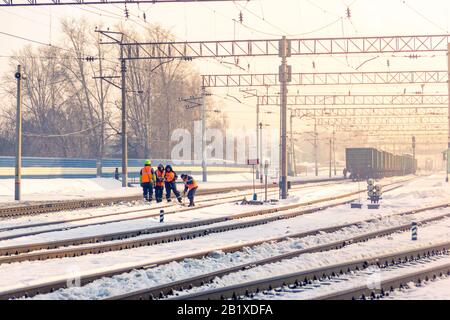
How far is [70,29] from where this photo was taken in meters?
61.5

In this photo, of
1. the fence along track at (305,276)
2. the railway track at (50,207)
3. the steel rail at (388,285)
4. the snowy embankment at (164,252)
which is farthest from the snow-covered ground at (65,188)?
the steel rail at (388,285)

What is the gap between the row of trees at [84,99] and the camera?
62781mm

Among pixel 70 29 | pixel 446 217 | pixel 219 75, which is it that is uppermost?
pixel 70 29

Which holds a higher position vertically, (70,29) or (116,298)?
(70,29)

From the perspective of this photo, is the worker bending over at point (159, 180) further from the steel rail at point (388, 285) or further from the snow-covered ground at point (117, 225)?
the steel rail at point (388, 285)

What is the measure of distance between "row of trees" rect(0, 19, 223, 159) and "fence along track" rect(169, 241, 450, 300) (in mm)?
→ 49173

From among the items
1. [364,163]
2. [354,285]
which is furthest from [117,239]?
[364,163]

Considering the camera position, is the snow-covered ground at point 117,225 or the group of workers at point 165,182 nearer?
the snow-covered ground at point 117,225

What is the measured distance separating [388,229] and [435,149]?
162 m

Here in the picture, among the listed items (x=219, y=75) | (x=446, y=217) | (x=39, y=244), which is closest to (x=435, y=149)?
(x=219, y=75)

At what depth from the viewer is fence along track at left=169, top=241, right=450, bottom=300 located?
30.1ft

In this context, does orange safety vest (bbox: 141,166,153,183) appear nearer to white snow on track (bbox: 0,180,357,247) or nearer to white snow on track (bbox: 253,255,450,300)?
white snow on track (bbox: 0,180,357,247)

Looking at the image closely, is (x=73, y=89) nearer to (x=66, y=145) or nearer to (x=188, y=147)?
(x=66, y=145)

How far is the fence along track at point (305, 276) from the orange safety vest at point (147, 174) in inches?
622
